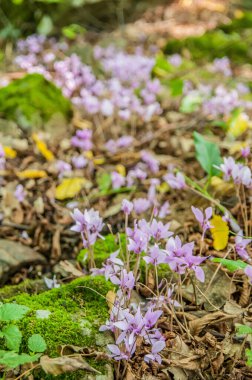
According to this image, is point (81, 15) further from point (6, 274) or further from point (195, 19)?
point (6, 274)

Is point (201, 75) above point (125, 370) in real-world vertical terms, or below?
below

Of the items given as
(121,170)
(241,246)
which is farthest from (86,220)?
(121,170)

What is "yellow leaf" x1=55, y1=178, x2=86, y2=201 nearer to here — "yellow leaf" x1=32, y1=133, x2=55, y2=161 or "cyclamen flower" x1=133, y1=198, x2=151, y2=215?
"yellow leaf" x1=32, y1=133, x2=55, y2=161

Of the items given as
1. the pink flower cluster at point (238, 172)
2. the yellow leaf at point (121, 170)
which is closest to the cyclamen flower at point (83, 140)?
the yellow leaf at point (121, 170)

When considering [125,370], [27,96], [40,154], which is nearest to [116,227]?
[40,154]

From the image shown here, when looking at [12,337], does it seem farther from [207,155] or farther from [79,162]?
[79,162]

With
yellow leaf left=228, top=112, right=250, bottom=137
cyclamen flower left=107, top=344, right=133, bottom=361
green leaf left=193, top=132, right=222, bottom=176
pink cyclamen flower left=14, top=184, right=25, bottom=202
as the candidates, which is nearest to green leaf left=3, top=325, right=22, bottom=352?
cyclamen flower left=107, top=344, right=133, bottom=361
